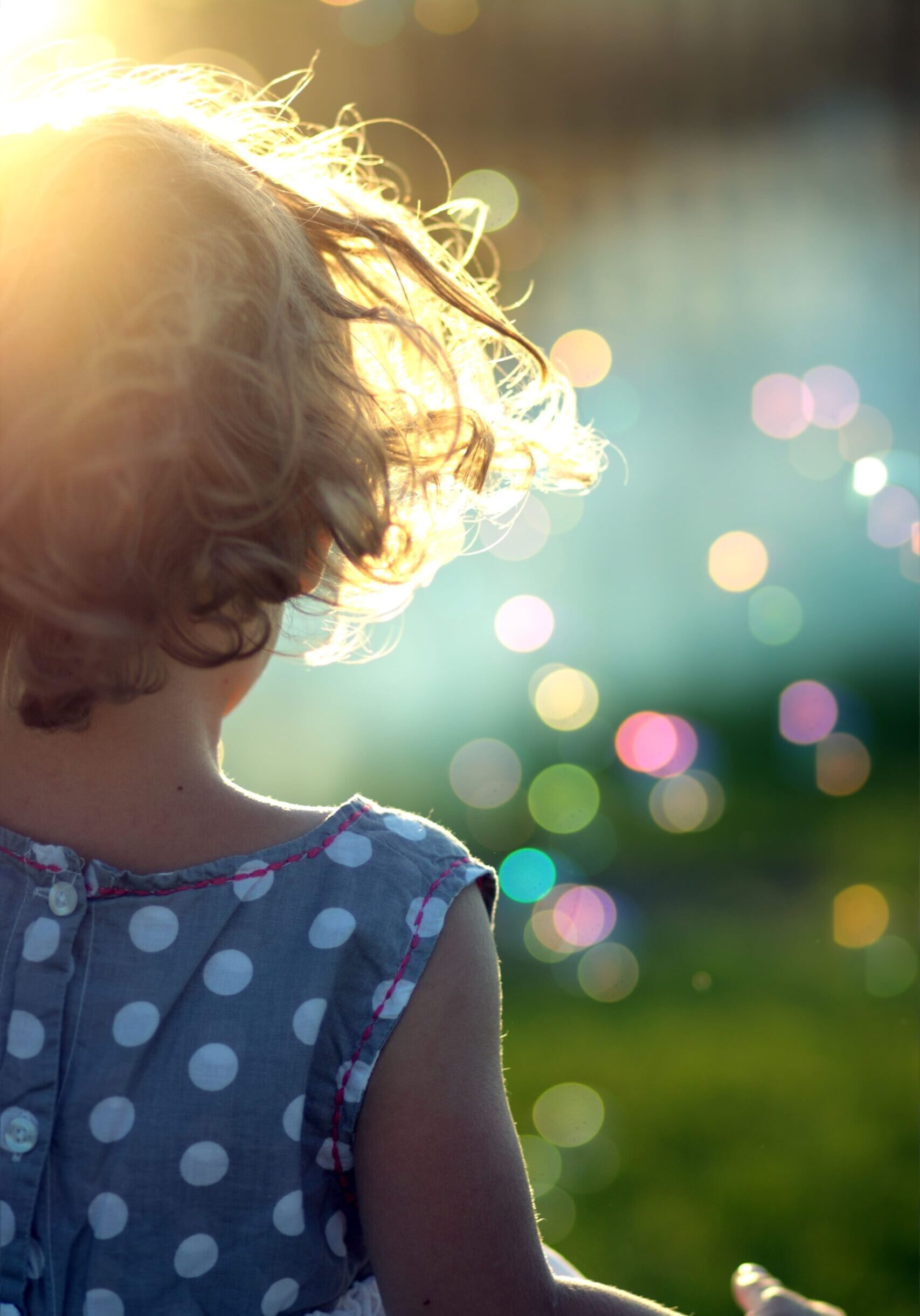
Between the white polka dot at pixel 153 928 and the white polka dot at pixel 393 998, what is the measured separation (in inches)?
5.8

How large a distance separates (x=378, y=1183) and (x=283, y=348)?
61 centimetres

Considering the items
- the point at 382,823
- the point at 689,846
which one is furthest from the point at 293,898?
the point at 689,846

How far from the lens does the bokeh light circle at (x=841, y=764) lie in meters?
3.72

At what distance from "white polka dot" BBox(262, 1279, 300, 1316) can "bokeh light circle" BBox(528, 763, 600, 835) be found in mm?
2630

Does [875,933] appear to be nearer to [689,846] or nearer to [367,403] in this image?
[689,846]

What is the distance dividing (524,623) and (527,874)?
6.07 feet

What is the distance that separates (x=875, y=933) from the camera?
2.94 m

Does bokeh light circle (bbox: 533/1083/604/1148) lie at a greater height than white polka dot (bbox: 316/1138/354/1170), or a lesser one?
lesser

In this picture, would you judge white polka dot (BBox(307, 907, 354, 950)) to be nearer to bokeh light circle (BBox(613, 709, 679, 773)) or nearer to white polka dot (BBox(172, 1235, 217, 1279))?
white polka dot (BBox(172, 1235, 217, 1279))

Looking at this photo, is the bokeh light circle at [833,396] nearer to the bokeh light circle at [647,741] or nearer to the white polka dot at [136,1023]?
the bokeh light circle at [647,741]

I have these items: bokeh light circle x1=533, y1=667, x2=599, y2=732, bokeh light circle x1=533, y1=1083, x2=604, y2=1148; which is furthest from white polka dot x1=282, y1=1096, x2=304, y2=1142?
bokeh light circle x1=533, y1=667, x2=599, y2=732

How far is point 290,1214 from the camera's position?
818 millimetres

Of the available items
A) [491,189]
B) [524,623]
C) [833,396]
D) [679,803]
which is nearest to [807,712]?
[679,803]

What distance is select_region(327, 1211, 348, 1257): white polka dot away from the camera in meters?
0.86
